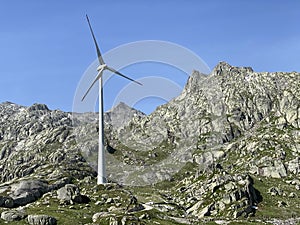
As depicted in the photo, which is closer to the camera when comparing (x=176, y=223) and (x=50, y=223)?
(x=50, y=223)

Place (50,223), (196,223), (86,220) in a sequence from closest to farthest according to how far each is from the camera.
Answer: (50,223), (86,220), (196,223)

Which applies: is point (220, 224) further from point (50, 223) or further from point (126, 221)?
point (50, 223)

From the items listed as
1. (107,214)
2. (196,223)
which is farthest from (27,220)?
(196,223)

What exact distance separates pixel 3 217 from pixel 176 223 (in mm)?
74851

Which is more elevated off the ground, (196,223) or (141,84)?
(141,84)

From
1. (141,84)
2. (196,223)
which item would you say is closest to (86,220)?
(196,223)

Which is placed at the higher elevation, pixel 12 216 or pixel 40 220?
pixel 12 216

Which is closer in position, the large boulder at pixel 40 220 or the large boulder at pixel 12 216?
the large boulder at pixel 40 220

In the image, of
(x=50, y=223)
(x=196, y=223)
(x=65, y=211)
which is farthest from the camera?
(x=196, y=223)

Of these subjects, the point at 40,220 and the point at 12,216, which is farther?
the point at 12,216

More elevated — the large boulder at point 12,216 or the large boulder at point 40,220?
the large boulder at point 12,216

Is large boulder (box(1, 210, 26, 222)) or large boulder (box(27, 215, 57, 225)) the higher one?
large boulder (box(1, 210, 26, 222))

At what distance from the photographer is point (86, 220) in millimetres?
171875

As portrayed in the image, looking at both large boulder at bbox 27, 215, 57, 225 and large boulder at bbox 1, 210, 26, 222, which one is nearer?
large boulder at bbox 27, 215, 57, 225
